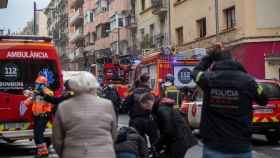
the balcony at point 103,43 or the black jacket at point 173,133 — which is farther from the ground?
the balcony at point 103,43

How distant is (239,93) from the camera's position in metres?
5.63

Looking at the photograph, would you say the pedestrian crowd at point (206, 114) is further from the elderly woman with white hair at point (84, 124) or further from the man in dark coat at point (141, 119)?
the man in dark coat at point (141, 119)

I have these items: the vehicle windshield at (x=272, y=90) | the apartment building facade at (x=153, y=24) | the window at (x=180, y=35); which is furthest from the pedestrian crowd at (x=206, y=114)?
the apartment building facade at (x=153, y=24)

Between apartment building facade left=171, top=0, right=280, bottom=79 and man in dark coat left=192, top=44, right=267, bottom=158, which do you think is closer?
man in dark coat left=192, top=44, right=267, bottom=158

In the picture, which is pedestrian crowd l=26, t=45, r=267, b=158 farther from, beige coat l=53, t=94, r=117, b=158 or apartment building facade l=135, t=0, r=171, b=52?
apartment building facade l=135, t=0, r=171, b=52

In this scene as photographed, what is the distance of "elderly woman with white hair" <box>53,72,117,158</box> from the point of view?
17.8 ft

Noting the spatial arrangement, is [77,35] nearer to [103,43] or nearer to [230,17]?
[103,43]

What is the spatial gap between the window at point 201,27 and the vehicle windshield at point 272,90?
20253 mm

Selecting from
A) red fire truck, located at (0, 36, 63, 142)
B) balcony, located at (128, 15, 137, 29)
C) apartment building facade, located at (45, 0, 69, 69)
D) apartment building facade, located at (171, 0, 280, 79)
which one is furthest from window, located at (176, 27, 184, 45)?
apartment building facade, located at (45, 0, 69, 69)

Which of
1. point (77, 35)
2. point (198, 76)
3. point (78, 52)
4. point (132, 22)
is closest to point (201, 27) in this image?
point (132, 22)

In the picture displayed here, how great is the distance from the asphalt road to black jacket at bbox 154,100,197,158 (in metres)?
5.89

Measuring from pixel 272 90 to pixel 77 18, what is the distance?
68.1 metres

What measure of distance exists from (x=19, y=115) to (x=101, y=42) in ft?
172

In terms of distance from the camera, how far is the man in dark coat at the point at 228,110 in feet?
18.2
